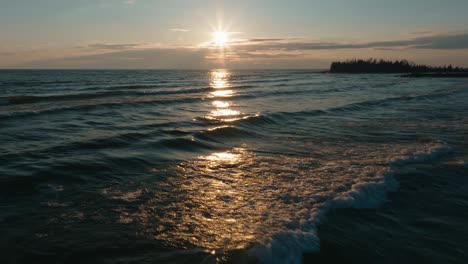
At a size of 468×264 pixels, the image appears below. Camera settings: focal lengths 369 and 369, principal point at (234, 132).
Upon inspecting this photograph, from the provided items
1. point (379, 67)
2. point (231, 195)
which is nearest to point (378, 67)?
point (379, 67)

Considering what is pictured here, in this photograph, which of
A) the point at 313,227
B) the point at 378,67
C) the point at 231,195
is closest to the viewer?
the point at 313,227

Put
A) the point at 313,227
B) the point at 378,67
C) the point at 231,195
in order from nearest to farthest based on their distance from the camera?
the point at 313,227 → the point at 231,195 → the point at 378,67

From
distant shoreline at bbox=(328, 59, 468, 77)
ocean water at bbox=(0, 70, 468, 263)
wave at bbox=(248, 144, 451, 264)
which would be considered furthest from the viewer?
distant shoreline at bbox=(328, 59, 468, 77)

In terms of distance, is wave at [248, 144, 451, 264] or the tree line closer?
wave at [248, 144, 451, 264]

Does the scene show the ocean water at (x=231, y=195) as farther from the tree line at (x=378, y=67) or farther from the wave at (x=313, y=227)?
the tree line at (x=378, y=67)

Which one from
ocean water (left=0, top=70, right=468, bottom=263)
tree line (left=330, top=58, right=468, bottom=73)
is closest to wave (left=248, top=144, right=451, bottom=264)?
ocean water (left=0, top=70, right=468, bottom=263)

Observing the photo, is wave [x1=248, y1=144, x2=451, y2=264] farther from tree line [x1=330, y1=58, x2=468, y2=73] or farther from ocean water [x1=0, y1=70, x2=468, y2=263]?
tree line [x1=330, y1=58, x2=468, y2=73]

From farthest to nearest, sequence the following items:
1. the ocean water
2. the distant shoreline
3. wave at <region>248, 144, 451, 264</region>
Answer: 1. the distant shoreline
2. the ocean water
3. wave at <region>248, 144, 451, 264</region>

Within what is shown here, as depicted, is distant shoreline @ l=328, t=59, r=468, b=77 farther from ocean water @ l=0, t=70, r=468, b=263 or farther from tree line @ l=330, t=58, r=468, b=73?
ocean water @ l=0, t=70, r=468, b=263

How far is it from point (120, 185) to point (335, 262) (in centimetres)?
479

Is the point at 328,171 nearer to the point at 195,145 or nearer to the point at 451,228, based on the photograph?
the point at 451,228

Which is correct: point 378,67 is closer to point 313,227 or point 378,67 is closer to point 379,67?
point 379,67

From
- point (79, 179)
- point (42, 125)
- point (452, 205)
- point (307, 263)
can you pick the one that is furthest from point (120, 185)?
point (42, 125)

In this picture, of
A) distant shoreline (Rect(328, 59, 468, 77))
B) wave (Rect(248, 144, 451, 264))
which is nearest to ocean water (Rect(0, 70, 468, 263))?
wave (Rect(248, 144, 451, 264))
